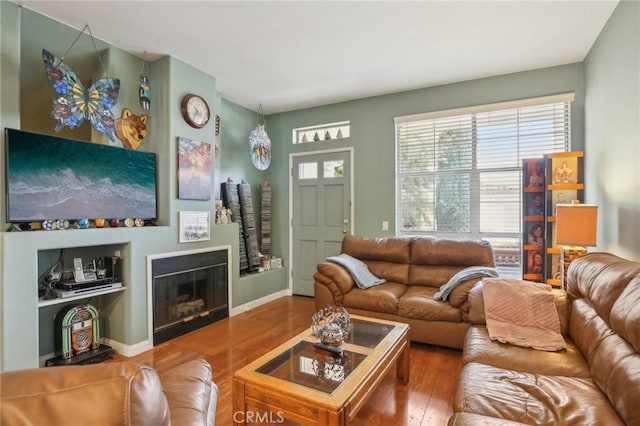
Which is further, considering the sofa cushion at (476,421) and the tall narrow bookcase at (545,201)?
the tall narrow bookcase at (545,201)

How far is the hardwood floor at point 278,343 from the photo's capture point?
1959 mm

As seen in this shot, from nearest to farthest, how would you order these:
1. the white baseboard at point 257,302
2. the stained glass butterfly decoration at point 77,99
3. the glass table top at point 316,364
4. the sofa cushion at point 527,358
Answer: the glass table top at point 316,364, the sofa cushion at point 527,358, the stained glass butterfly decoration at point 77,99, the white baseboard at point 257,302

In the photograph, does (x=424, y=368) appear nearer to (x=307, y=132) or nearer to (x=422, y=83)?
(x=422, y=83)

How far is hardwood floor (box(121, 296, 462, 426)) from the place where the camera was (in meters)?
1.96

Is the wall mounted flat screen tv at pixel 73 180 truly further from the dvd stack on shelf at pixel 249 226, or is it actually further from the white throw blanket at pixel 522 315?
the white throw blanket at pixel 522 315

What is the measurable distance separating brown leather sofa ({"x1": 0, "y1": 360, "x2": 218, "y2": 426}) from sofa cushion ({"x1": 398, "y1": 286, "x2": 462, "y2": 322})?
2595mm

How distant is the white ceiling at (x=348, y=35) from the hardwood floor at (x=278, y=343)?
2.81m

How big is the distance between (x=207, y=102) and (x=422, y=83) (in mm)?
2567

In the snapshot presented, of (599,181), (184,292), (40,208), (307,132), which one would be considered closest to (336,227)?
(307,132)

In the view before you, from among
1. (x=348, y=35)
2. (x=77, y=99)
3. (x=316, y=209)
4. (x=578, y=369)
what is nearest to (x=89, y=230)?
(x=77, y=99)

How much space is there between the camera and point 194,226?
3416 mm

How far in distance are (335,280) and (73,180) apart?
2463mm

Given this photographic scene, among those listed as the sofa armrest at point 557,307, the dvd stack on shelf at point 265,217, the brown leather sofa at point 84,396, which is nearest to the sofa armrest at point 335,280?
the sofa armrest at point 557,307

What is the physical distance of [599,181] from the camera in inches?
111
